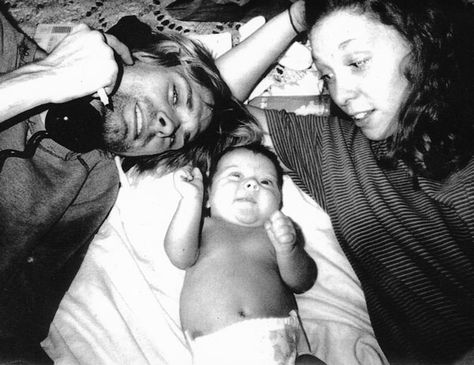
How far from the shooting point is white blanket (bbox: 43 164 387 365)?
146 centimetres

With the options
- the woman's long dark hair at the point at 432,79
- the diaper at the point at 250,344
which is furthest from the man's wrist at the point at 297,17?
the diaper at the point at 250,344

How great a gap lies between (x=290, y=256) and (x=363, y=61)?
2.55 feet

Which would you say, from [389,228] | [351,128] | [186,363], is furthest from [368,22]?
[186,363]

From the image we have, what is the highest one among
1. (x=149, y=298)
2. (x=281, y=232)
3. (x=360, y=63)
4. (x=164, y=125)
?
(x=360, y=63)

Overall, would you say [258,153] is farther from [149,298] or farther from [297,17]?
[149,298]

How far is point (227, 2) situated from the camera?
218cm

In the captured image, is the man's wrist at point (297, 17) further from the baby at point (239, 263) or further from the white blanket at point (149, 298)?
the white blanket at point (149, 298)

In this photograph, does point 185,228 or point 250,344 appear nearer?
point 250,344

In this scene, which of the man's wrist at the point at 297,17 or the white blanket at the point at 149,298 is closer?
the white blanket at the point at 149,298

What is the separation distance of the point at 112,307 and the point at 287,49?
1.57 m

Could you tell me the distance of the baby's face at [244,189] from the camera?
1605 millimetres

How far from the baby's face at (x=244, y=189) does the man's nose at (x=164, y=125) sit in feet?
1.00

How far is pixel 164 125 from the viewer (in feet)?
5.04

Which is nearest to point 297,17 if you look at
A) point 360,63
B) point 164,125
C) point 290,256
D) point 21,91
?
point 360,63
